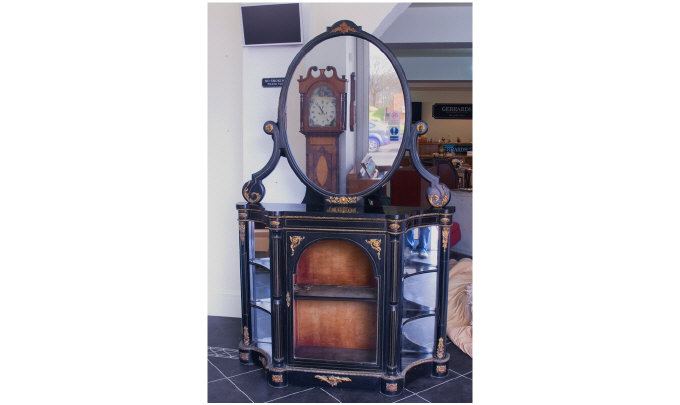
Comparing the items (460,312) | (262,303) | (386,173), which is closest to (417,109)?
(460,312)

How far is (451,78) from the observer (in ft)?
32.3

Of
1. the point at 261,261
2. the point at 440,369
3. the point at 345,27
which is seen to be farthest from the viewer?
the point at 261,261

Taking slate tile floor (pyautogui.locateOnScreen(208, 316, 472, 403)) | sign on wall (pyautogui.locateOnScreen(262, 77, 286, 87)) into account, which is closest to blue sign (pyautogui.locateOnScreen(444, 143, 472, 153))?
sign on wall (pyautogui.locateOnScreen(262, 77, 286, 87))

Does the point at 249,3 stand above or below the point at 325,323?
above

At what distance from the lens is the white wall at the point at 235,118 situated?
10.7 ft

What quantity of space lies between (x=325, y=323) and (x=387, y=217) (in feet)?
2.60

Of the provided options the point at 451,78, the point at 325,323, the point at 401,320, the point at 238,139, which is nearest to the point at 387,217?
the point at 401,320

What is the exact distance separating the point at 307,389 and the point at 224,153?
5.68 ft

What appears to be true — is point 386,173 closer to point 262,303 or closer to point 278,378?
point 262,303

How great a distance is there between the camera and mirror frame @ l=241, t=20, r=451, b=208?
272 centimetres

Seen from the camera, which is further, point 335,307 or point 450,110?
point 450,110

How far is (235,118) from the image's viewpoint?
3512 millimetres

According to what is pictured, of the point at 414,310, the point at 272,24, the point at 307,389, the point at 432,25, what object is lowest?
the point at 307,389

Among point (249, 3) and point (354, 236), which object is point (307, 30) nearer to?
point (249, 3)
